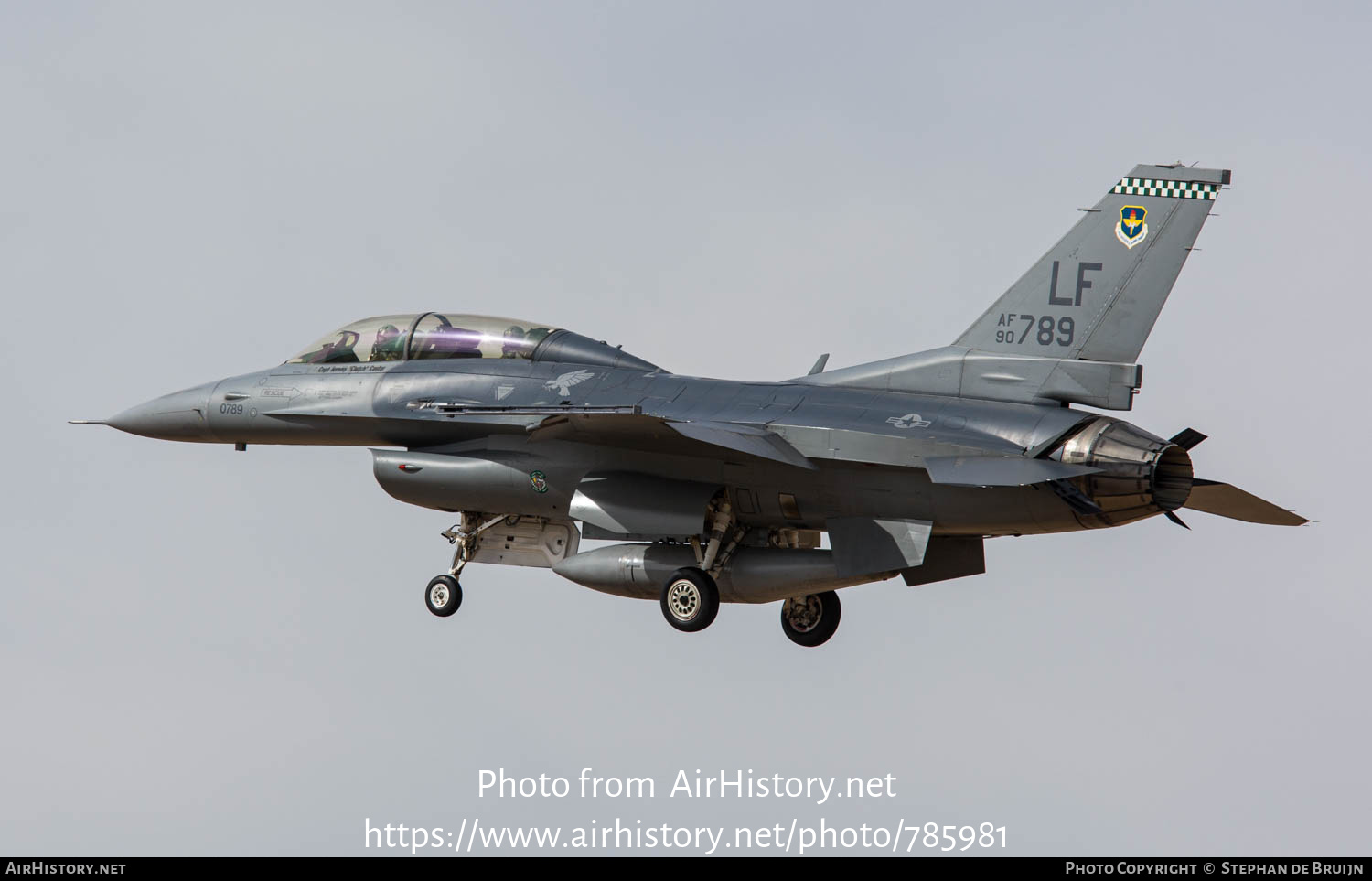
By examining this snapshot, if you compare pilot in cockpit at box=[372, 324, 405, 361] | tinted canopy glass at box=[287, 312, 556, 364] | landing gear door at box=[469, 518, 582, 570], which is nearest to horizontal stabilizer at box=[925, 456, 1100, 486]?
landing gear door at box=[469, 518, 582, 570]

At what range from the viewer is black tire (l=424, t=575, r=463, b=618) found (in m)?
22.2

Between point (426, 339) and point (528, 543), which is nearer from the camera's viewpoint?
point (528, 543)

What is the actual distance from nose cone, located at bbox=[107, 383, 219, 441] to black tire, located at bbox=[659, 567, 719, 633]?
19.4ft

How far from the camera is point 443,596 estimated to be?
22188 millimetres

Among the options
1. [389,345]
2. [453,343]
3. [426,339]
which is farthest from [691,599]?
[389,345]

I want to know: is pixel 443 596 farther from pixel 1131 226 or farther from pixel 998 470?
pixel 1131 226

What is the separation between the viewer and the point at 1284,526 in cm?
1950

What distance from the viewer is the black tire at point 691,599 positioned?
→ 2023cm

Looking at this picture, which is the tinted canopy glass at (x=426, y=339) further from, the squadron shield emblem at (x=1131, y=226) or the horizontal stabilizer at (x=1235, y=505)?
the horizontal stabilizer at (x=1235, y=505)

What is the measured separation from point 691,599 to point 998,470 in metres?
3.71

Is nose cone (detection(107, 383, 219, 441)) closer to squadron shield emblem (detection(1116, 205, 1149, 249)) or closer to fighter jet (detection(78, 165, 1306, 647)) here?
fighter jet (detection(78, 165, 1306, 647))

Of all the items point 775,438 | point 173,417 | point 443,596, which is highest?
point 173,417

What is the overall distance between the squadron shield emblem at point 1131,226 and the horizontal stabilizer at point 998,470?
2343 millimetres

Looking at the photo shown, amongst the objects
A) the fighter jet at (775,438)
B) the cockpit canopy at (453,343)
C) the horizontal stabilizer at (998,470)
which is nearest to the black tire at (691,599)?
the fighter jet at (775,438)
